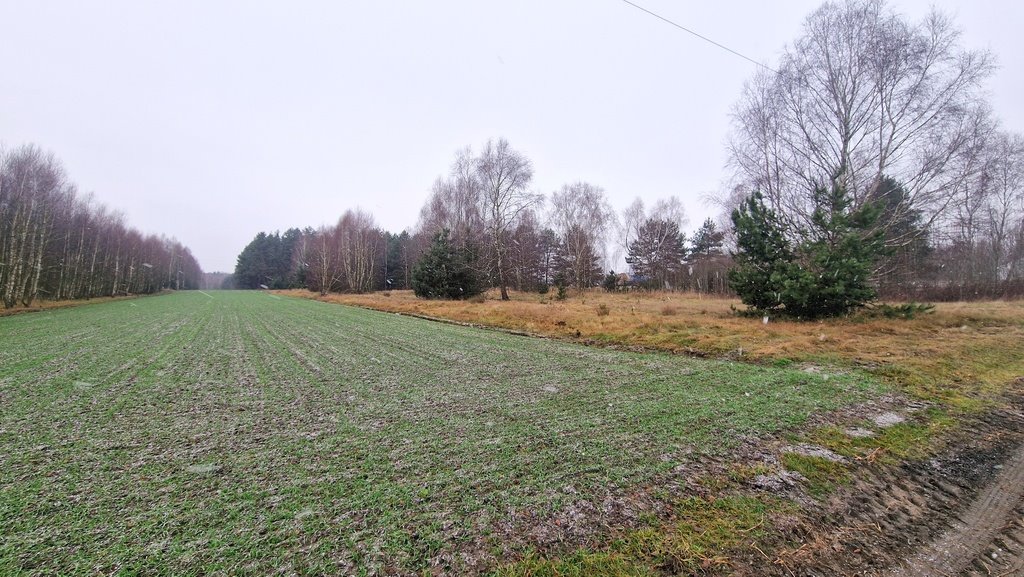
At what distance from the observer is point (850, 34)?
38.6ft

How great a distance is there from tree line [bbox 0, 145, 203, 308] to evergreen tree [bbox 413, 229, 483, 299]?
64.6 feet

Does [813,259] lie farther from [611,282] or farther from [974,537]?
[611,282]

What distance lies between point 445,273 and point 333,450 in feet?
66.5

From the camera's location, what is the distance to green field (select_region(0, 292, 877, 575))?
1.60m

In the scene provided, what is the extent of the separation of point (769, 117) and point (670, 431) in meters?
15.4

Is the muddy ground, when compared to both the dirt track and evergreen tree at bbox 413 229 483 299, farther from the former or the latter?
evergreen tree at bbox 413 229 483 299

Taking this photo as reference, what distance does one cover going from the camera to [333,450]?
2.60 m

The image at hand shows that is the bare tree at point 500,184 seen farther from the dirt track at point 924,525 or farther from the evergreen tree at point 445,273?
the dirt track at point 924,525

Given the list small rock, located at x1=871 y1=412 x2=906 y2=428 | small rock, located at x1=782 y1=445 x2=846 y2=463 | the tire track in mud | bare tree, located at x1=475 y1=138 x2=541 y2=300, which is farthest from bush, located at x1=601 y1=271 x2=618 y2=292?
the tire track in mud

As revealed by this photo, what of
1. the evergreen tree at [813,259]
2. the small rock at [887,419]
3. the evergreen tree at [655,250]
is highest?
the evergreen tree at [655,250]

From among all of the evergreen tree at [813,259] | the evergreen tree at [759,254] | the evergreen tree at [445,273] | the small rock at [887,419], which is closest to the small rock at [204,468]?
the small rock at [887,419]

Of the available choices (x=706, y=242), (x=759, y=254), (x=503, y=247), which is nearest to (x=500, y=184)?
(x=503, y=247)

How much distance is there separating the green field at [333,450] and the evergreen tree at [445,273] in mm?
17179

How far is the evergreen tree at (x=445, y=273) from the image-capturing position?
22.7m
